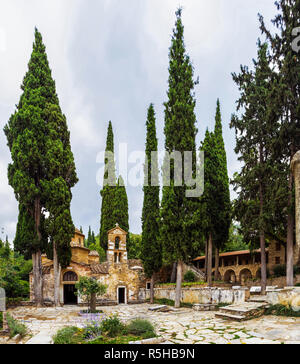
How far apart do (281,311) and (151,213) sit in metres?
10.8

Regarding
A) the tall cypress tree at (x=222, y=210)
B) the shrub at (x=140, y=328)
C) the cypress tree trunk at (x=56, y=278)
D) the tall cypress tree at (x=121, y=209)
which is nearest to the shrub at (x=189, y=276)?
the tall cypress tree at (x=222, y=210)

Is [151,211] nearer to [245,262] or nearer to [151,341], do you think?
A: [151,341]

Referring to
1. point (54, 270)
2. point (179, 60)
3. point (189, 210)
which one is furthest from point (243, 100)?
point (54, 270)

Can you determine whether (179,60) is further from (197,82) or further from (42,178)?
(42,178)

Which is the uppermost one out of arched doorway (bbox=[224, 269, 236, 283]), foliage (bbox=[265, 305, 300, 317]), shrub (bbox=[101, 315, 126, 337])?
foliage (bbox=[265, 305, 300, 317])

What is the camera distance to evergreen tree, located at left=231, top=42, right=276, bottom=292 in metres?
15.5

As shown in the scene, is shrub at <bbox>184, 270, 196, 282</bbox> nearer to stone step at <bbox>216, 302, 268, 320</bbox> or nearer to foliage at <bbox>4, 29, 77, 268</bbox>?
foliage at <bbox>4, 29, 77, 268</bbox>

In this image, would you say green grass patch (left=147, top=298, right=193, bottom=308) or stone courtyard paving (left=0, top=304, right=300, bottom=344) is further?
green grass patch (left=147, top=298, right=193, bottom=308)

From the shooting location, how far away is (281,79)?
1416 centimetres

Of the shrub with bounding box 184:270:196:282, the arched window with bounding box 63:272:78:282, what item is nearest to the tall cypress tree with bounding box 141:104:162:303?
the shrub with bounding box 184:270:196:282

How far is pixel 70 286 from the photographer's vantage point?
68.7 feet

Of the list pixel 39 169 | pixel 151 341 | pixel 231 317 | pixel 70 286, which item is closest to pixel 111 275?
pixel 70 286

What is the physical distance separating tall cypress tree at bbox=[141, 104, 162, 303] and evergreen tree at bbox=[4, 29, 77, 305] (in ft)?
15.2

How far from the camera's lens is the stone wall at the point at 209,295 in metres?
12.5
